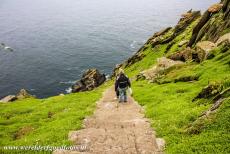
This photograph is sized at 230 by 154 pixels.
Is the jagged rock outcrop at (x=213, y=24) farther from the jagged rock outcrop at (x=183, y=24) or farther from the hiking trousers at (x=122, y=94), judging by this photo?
the jagged rock outcrop at (x=183, y=24)

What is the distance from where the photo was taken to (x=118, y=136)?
2258 cm

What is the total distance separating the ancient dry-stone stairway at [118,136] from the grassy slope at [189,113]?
35.9 inches

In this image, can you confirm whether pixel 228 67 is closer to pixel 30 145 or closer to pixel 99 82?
pixel 30 145

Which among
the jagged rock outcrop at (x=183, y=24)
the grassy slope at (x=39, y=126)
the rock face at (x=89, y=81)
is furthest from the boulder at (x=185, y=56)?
the rock face at (x=89, y=81)

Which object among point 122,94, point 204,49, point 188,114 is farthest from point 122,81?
point 204,49

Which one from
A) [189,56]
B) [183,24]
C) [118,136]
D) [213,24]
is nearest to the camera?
[118,136]

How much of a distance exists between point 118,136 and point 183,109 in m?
7.58

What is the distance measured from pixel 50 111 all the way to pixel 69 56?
364 feet

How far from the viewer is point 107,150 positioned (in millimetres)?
20234

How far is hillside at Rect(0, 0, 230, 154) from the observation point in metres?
19.4

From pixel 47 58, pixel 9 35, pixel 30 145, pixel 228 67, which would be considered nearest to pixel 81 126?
pixel 30 145

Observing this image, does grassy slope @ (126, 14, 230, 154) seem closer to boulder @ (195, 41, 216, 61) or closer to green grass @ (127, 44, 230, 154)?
green grass @ (127, 44, 230, 154)

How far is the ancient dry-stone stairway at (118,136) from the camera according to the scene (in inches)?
797

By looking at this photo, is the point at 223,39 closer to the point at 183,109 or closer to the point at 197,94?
the point at 197,94
